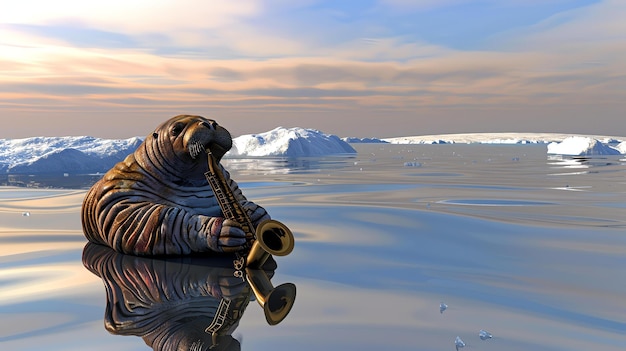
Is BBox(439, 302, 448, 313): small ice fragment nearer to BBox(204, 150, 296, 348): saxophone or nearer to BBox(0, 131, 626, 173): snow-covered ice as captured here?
BBox(204, 150, 296, 348): saxophone

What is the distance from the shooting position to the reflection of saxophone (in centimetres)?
415

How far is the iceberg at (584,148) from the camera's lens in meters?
36.2

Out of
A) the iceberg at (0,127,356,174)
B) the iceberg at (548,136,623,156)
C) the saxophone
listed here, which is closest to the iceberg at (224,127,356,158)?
the iceberg at (0,127,356,174)

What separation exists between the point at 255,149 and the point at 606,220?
33153 millimetres

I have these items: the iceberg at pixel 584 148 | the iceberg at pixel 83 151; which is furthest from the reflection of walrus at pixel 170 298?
the iceberg at pixel 584 148

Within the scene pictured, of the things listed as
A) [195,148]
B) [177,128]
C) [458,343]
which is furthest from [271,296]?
[177,128]

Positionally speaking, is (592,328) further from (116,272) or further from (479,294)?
(116,272)

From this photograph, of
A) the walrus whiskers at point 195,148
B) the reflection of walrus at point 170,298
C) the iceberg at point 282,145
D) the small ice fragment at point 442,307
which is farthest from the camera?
the iceberg at point 282,145

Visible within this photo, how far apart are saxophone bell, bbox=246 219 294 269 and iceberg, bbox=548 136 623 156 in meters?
36.9

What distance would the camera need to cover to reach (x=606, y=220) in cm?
767

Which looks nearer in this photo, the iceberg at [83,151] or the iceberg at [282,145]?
Answer: the iceberg at [83,151]

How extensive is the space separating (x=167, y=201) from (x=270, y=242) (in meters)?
1.71

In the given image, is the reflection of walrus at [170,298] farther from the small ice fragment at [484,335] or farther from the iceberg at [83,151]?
the iceberg at [83,151]

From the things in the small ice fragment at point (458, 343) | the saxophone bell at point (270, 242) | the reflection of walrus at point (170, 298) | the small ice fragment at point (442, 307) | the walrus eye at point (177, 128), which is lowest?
the reflection of walrus at point (170, 298)
